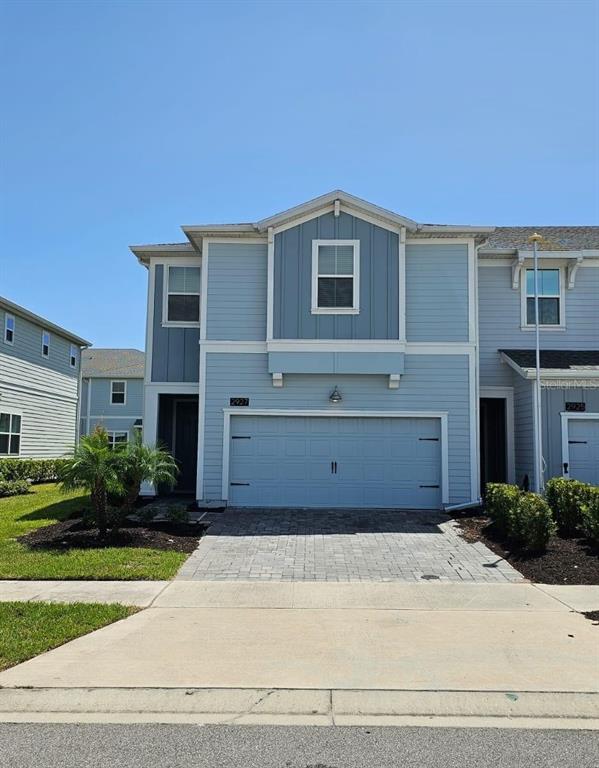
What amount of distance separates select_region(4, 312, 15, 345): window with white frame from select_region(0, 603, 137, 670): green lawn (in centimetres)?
1727

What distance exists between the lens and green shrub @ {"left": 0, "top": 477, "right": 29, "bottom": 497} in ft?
59.9

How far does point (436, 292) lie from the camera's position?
1405 centimetres

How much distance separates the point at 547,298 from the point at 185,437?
1053cm

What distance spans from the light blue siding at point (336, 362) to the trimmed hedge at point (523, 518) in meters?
3.74

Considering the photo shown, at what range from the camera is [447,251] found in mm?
14117

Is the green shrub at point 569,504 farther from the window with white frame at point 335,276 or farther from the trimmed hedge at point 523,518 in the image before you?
the window with white frame at point 335,276

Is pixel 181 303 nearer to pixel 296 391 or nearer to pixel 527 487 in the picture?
pixel 296 391

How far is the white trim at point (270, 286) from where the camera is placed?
1385 centimetres

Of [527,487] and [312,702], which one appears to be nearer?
[312,702]

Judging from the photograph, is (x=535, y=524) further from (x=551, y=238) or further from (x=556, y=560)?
(x=551, y=238)

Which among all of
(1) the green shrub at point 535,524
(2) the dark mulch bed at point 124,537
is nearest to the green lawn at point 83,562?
(2) the dark mulch bed at point 124,537

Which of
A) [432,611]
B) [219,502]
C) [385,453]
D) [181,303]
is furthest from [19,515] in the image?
[432,611]

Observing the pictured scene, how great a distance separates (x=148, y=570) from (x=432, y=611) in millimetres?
3945

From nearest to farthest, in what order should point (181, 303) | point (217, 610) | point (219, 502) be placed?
point (217, 610) → point (219, 502) → point (181, 303)
